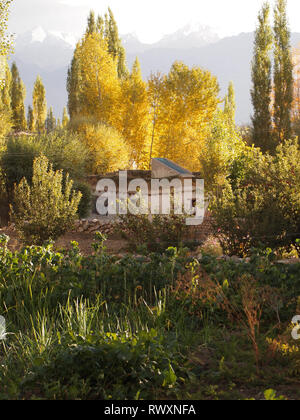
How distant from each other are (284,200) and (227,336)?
4.13 meters

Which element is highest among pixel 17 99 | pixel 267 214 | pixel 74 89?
pixel 17 99

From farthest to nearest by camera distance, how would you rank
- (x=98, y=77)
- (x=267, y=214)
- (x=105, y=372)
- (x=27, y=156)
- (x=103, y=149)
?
1. (x=98, y=77)
2. (x=103, y=149)
3. (x=27, y=156)
4. (x=267, y=214)
5. (x=105, y=372)

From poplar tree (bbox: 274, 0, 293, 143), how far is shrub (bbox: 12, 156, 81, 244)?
13.9 meters

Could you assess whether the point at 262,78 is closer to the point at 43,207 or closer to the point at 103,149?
the point at 103,149

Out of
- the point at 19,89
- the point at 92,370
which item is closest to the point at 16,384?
the point at 92,370

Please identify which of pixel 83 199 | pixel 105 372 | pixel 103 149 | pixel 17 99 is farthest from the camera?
pixel 17 99

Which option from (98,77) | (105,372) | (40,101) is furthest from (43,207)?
(40,101)

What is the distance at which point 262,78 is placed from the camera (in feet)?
66.2

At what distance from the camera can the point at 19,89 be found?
33.4 meters

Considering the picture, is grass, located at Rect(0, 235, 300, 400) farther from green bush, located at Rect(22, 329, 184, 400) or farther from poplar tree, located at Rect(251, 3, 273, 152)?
poplar tree, located at Rect(251, 3, 273, 152)

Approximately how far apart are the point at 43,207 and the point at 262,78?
50.1ft

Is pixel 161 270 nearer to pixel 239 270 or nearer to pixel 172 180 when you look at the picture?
pixel 239 270

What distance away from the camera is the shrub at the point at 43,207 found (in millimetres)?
7586
